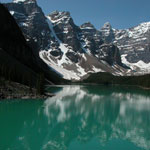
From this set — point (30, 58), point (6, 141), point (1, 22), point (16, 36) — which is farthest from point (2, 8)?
point (6, 141)

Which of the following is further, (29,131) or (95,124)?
(95,124)

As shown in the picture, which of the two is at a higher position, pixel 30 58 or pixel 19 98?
pixel 30 58

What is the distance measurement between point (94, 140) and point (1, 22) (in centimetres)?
12786

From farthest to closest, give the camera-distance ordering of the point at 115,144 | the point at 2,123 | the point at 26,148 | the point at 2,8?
the point at 2,8 → the point at 2,123 → the point at 115,144 → the point at 26,148

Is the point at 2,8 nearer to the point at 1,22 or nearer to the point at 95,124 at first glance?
the point at 1,22

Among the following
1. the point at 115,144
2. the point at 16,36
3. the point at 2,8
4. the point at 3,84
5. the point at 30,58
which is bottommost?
the point at 115,144

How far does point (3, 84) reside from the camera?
213ft

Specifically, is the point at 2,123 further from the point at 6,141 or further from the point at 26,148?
the point at 26,148

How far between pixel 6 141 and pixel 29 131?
5.45 meters

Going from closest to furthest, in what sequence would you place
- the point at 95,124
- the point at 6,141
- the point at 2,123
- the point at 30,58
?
1. the point at 6,141
2. the point at 2,123
3. the point at 95,124
4. the point at 30,58

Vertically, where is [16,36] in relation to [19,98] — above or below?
above

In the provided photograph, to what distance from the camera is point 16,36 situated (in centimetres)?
14525

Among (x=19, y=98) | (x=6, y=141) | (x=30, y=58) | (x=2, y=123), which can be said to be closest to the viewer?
(x=6, y=141)

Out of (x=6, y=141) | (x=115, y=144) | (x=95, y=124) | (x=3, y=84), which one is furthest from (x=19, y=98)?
(x=115, y=144)
